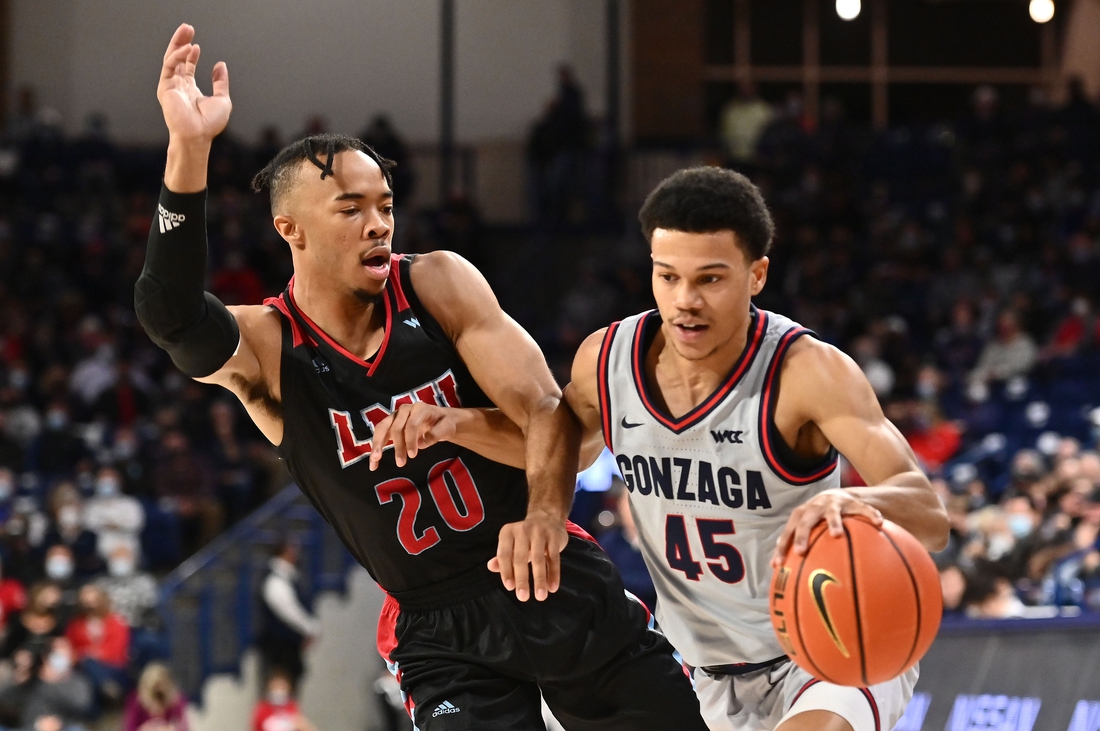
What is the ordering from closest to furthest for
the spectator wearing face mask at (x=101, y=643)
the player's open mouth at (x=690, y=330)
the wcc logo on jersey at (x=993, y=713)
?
1. the player's open mouth at (x=690, y=330)
2. the wcc logo on jersey at (x=993, y=713)
3. the spectator wearing face mask at (x=101, y=643)

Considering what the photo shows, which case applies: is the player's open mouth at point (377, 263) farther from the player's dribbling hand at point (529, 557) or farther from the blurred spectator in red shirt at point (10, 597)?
the blurred spectator in red shirt at point (10, 597)

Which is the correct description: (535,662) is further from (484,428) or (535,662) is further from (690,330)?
(690,330)

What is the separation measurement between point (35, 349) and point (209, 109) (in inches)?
436

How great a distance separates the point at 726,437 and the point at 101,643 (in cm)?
732

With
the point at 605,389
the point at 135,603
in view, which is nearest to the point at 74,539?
the point at 135,603

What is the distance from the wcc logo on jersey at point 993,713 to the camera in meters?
5.81

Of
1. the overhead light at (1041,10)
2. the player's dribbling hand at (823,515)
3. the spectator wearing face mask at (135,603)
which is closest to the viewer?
the player's dribbling hand at (823,515)

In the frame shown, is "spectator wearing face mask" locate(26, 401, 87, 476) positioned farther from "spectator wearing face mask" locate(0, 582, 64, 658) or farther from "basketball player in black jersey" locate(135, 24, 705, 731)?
"basketball player in black jersey" locate(135, 24, 705, 731)

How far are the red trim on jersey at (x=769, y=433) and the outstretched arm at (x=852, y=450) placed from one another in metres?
0.03

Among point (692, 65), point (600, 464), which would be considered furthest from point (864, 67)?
Result: point (600, 464)

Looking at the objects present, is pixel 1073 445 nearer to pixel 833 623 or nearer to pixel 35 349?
pixel 833 623

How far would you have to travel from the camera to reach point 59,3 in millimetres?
18000

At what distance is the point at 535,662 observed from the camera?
11.6ft

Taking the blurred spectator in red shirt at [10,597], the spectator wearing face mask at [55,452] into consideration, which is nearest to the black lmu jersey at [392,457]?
the blurred spectator in red shirt at [10,597]
